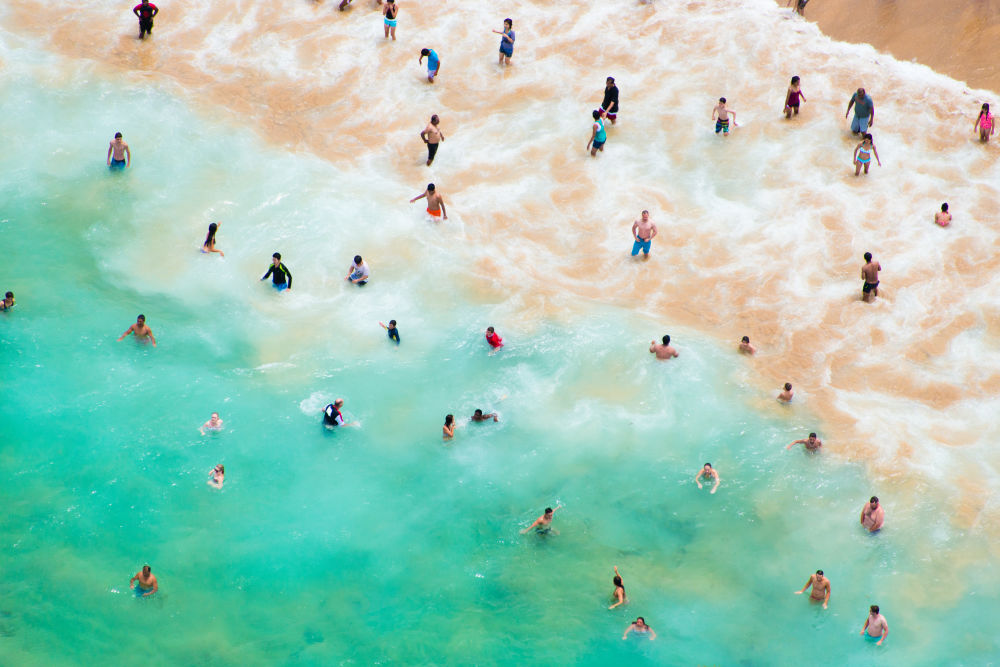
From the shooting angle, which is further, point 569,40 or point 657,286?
point 569,40

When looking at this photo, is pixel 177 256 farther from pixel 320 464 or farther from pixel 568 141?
pixel 568 141

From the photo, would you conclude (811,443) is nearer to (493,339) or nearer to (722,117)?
(493,339)

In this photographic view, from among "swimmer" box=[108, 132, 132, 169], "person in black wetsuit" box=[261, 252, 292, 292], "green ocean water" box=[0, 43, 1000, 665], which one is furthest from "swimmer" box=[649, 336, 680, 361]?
"swimmer" box=[108, 132, 132, 169]

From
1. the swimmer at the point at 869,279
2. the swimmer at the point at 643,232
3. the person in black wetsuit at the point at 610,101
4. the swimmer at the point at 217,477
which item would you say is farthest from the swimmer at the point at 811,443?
the swimmer at the point at 217,477

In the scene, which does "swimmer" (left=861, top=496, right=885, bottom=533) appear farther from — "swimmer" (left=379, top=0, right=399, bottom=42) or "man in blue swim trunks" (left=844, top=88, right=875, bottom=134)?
"swimmer" (left=379, top=0, right=399, bottom=42)

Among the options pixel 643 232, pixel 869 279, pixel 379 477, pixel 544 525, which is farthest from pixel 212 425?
pixel 869 279

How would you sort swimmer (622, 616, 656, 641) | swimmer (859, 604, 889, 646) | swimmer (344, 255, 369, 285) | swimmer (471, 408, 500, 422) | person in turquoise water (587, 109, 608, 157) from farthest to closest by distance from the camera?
person in turquoise water (587, 109, 608, 157) < swimmer (344, 255, 369, 285) < swimmer (471, 408, 500, 422) < swimmer (622, 616, 656, 641) < swimmer (859, 604, 889, 646)

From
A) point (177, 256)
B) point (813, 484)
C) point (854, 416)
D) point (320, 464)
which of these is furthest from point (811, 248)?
point (177, 256)
